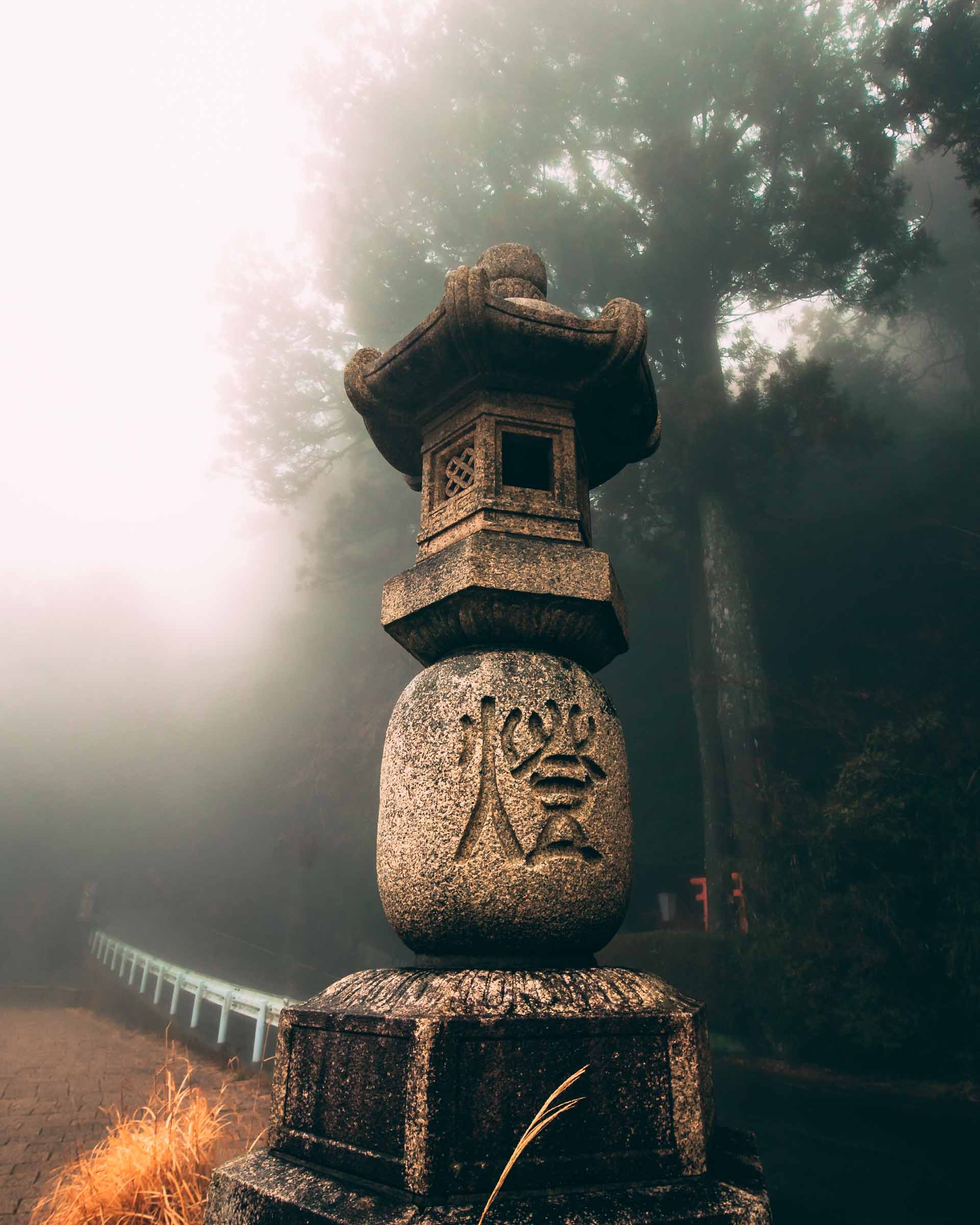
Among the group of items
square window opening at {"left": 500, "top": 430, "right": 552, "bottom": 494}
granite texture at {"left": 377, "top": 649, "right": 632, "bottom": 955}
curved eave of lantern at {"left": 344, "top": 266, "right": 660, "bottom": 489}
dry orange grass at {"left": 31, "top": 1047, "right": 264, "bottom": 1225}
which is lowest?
dry orange grass at {"left": 31, "top": 1047, "right": 264, "bottom": 1225}

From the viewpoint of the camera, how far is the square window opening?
2.62 metres

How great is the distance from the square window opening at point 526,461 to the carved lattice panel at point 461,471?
0.39 feet

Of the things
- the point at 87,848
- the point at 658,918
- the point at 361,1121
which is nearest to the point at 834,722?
the point at 658,918

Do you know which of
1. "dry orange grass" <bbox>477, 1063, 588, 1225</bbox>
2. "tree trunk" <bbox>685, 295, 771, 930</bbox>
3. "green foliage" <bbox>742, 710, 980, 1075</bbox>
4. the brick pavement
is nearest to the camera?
"dry orange grass" <bbox>477, 1063, 588, 1225</bbox>

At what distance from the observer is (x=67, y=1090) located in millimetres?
5449

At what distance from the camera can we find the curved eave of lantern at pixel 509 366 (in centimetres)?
235

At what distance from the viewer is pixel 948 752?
5.73 meters

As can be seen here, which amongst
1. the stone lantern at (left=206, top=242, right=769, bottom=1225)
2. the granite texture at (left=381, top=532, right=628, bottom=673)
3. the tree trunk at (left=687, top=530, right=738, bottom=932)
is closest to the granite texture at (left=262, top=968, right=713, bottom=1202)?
the stone lantern at (left=206, top=242, right=769, bottom=1225)

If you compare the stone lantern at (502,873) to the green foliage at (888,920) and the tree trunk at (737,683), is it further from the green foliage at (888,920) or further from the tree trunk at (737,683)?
the tree trunk at (737,683)

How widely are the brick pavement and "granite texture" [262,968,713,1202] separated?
1.97 metres

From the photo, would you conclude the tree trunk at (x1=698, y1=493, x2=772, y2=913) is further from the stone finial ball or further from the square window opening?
the stone finial ball

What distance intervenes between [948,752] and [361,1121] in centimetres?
582

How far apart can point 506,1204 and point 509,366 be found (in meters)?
2.33

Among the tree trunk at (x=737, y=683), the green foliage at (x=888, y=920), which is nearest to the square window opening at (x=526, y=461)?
the green foliage at (x=888, y=920)
